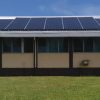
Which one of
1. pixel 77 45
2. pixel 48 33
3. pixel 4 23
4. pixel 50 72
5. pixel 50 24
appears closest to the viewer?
pixel 48 33

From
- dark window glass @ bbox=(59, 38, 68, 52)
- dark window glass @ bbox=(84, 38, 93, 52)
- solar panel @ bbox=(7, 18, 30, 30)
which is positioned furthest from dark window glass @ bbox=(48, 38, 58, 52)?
solar panel @ bbox=(7, 18, 30, 30)

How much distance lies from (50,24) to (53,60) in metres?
2.79

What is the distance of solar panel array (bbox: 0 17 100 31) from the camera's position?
2745 centimetres

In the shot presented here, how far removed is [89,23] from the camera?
1158 inches

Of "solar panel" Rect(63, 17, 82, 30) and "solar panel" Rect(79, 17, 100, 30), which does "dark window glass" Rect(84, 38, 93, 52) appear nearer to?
"solar panel" Rect(79, 17, 100, 30)

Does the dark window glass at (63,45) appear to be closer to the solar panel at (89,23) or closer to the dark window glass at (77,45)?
the dark window glass at (77,45)

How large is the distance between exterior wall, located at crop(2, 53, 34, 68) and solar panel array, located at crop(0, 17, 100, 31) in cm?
168

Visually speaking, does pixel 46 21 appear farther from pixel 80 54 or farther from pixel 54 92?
pixel 54 92

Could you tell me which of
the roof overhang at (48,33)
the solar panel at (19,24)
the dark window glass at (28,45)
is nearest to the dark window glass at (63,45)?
the roof overhang at (48,33)

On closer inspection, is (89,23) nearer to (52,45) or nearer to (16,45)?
(52,45)

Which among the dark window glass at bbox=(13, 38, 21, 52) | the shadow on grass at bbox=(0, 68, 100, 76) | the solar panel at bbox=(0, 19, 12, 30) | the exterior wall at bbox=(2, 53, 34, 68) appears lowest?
the shadow on grass at bbox=(0, 68, 100, 76)

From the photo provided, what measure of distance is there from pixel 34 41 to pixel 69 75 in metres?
3.00

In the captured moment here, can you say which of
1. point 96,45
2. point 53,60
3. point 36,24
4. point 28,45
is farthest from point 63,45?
point 36,24

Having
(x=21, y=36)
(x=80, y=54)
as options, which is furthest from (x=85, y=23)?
(x=21, y=36)
